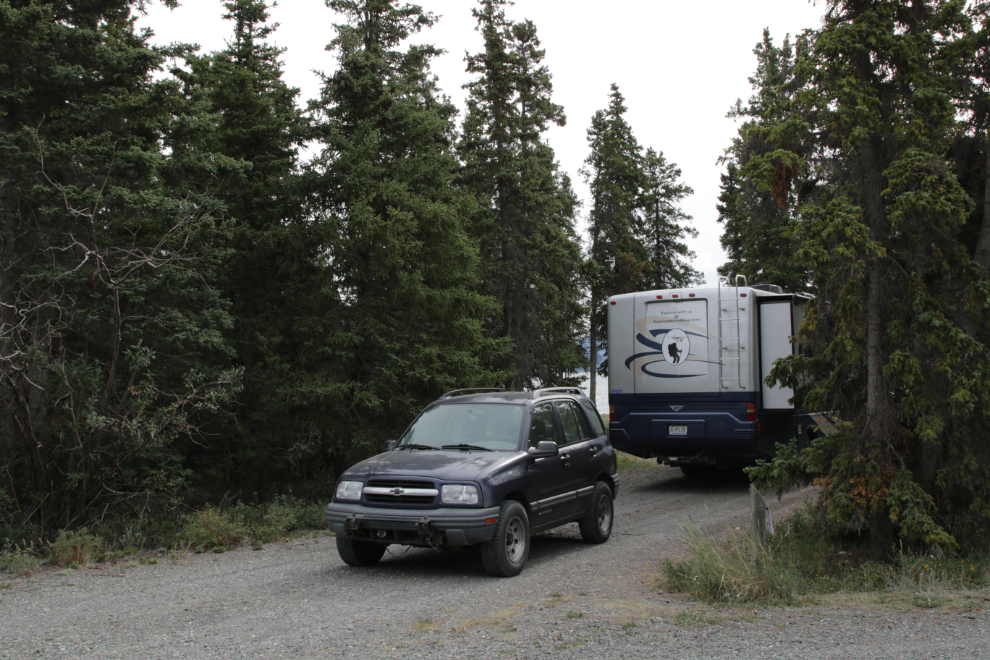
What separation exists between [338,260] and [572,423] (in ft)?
22.7

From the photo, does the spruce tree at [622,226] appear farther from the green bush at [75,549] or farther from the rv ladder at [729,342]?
the green bush at [75,549]

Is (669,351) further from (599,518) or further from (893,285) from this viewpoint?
(893,285)

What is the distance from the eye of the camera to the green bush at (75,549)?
865 centimetres

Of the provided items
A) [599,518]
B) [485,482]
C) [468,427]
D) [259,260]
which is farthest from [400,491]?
[259,260]

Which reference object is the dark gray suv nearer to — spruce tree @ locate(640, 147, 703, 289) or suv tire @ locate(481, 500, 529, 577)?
suv tire @ locate(481, 500, 529, 577)

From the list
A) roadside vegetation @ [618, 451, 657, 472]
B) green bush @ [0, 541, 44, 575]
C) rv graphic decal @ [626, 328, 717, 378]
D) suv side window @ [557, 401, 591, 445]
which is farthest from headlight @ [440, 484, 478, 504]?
roadside vegetation @ [618, 451, 657, 472]

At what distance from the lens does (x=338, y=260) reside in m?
14.8

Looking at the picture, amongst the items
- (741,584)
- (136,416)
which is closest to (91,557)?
(136,416)

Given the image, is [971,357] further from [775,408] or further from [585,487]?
[775,408]

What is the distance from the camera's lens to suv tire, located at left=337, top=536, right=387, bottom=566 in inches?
320

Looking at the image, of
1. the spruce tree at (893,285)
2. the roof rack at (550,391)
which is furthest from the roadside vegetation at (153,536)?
the spruce tree at (893,285)

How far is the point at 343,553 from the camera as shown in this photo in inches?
322

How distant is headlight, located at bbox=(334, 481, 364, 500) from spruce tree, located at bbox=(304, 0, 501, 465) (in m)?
6.13

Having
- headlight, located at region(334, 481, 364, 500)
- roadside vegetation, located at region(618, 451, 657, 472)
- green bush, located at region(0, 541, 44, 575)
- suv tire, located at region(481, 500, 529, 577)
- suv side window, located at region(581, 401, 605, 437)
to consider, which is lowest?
roadside vegetation, located at region(618, 451, 657, 472)
